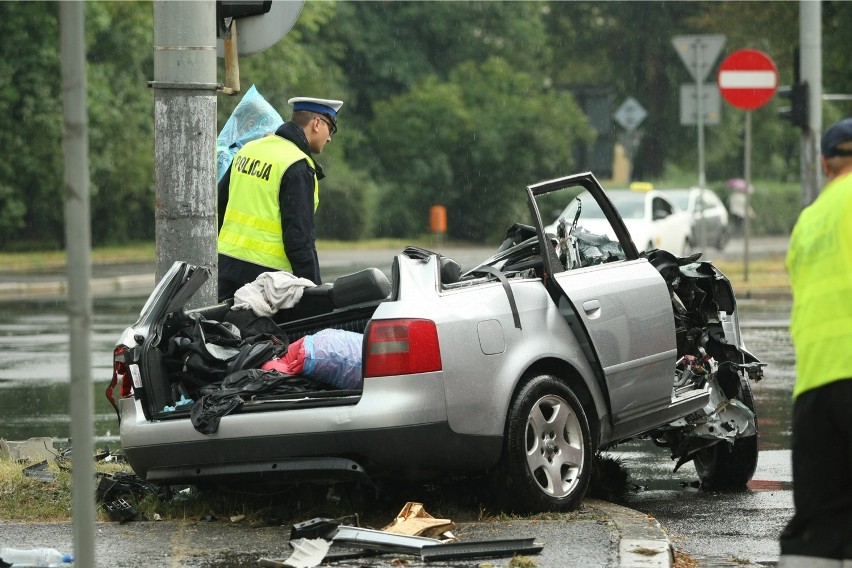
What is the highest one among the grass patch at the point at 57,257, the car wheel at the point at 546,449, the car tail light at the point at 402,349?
the car tail light at the point at 402,349

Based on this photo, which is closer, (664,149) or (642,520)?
(642,520)

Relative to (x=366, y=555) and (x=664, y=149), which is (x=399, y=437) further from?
(x=664, y=149)

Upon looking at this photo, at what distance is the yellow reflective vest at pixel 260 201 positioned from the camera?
295 inches

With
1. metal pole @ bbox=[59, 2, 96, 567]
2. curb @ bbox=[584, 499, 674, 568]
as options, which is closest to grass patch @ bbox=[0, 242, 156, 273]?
curb @ bbox=[584, 499, 674, 568]

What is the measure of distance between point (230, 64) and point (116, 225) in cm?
2751

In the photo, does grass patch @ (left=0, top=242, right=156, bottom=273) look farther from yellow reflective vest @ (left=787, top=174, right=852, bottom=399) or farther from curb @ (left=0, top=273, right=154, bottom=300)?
yellow reflective vest @ (left=787, top=174, right=852, bottom=399)

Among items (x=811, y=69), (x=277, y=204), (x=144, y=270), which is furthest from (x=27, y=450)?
(x=144, y=270)

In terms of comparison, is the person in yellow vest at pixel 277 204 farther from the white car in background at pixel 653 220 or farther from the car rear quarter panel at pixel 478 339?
the white car in background at pixel 653 220

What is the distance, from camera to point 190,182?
24.3 ft

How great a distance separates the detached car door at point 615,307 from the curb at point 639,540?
59 cm

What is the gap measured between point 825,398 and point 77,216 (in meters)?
2.24

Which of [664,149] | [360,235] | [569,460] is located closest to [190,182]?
[569,460]

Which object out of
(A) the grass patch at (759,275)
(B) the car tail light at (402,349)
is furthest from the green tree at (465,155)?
(B) the car tail light at (402,349)

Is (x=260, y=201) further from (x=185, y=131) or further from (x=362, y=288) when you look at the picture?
(x=362, y=288)
